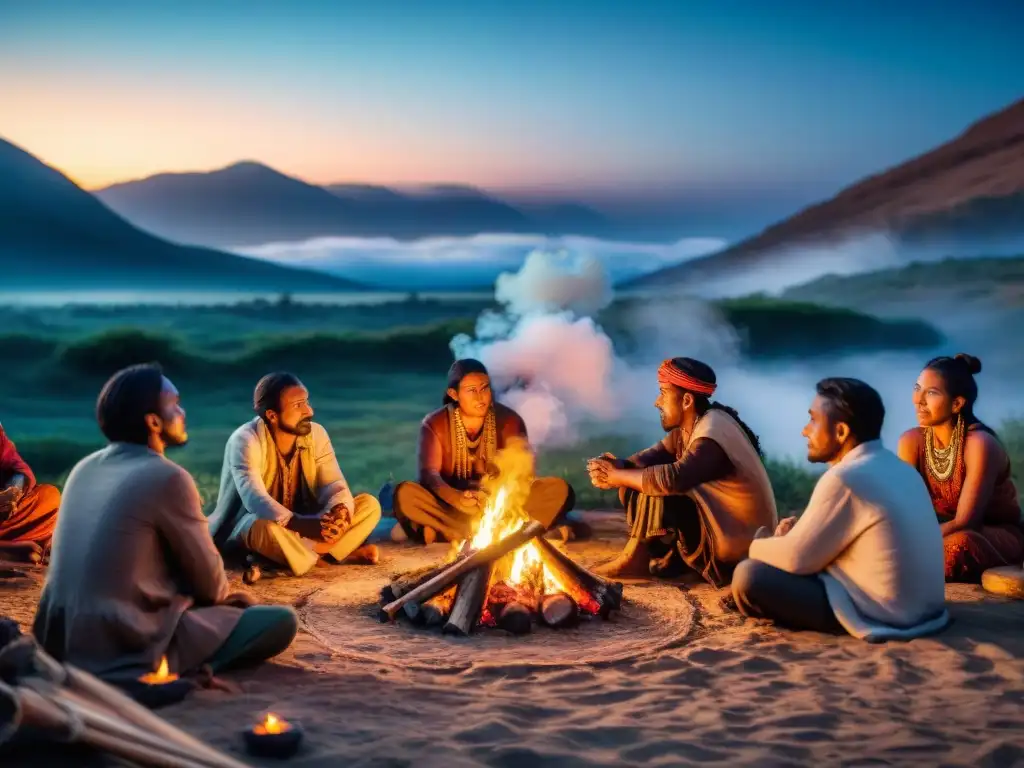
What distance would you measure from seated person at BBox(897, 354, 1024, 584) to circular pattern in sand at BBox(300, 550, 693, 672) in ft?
6.32

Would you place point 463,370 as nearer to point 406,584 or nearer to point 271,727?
point 406,584

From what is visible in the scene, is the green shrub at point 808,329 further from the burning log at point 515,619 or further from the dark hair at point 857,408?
the burning log at point 515,619

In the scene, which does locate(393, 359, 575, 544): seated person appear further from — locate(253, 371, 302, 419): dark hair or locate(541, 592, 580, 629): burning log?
locate(541, 592, 580, 629): burning log

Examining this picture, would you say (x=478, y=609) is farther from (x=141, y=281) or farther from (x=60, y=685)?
(x=141, y=281)

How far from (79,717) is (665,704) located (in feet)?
8.44

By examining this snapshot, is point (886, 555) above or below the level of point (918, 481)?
below

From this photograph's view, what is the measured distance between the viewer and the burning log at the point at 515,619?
6516 mm

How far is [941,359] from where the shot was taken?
299 inches

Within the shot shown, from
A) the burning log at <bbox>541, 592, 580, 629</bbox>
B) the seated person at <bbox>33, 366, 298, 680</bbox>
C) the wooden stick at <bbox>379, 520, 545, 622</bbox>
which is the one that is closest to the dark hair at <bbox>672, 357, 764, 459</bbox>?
the wooden stick at <bbox>379, 520, 545, 622</bbox>

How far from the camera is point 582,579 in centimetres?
693


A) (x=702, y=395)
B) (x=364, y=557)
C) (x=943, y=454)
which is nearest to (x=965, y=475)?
(x=943, y=454)

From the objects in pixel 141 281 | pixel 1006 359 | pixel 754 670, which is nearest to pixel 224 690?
pixel 754 670

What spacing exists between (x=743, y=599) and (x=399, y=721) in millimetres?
2454

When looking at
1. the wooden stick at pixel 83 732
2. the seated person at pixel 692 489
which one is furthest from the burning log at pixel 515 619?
the wooden stick at pixel 83 732
